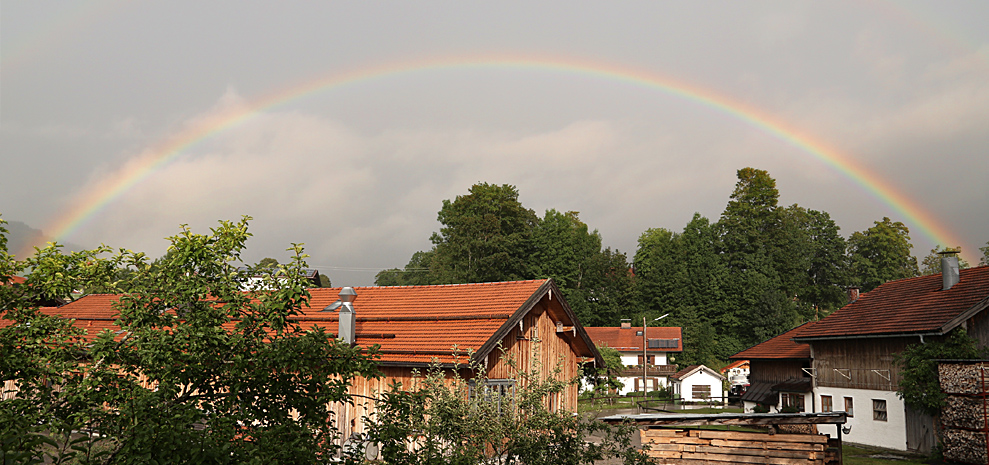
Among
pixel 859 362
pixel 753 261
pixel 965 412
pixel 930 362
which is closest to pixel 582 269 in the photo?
pixel 753 261

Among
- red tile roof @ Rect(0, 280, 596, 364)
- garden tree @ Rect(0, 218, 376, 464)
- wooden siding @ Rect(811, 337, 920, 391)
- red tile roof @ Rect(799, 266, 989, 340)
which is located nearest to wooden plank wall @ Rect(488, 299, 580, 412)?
red tile roof @ Rect(0, 280, 596, 364)

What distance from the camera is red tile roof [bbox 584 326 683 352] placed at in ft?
237

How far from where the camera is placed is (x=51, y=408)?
5500 mm

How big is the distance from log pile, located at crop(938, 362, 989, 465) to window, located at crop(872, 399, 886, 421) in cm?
336

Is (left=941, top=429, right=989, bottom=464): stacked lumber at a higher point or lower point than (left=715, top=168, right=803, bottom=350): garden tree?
lower

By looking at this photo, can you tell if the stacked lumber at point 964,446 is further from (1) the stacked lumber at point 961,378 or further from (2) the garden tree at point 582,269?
(2) the garden tree at point 582,269

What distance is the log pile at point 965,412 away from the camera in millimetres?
21969

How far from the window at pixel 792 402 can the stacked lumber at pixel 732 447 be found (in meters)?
16.8

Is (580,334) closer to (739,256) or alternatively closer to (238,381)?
(238,381)

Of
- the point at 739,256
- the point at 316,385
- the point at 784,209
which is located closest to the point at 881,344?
the point at 316,385

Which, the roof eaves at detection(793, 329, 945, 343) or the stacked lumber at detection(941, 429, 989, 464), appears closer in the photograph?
the stacked lumber at detection(941, 429, 989, 464)

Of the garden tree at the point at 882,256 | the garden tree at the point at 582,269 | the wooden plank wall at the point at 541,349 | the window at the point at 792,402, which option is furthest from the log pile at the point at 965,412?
the garden tree at the point at 882,256

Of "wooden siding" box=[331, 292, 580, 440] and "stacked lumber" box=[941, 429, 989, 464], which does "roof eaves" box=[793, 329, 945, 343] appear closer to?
"stacked lumber" box=[941, 429, 989, 464]

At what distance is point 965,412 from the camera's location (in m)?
22.8
